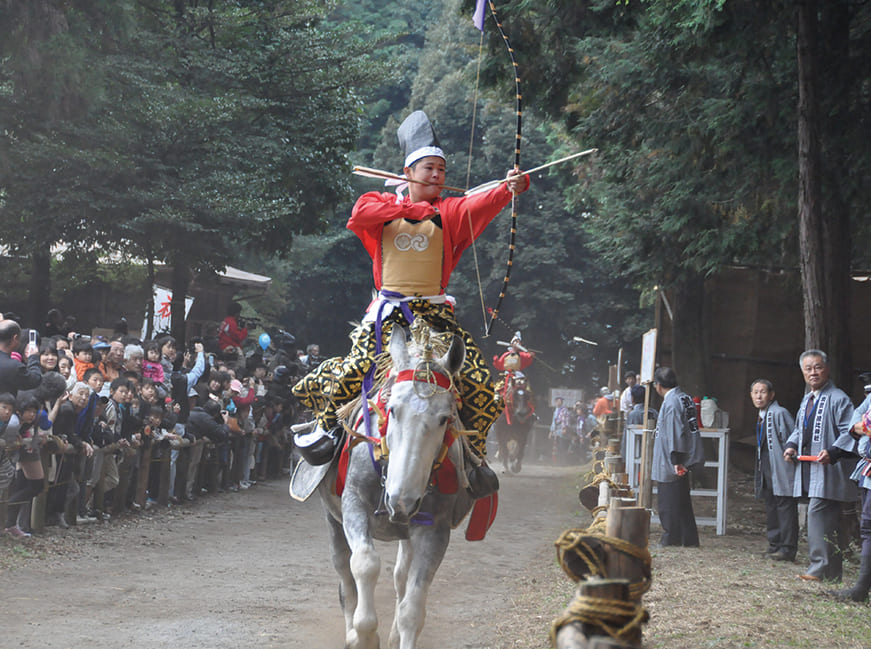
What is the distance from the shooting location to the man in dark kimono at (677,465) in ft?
39.5

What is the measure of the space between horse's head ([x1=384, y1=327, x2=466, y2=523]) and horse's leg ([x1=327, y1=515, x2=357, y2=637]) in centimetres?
152

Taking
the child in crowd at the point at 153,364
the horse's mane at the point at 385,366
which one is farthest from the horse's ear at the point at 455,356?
the child in crowd at the point at 153,364

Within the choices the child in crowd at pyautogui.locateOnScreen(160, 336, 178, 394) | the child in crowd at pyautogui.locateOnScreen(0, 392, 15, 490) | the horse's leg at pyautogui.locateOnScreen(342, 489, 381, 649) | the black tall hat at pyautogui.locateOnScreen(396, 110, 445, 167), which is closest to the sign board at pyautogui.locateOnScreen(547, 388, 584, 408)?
the child in crowd at pyautogui.locateOnScreen(160, 336, 178, 394)

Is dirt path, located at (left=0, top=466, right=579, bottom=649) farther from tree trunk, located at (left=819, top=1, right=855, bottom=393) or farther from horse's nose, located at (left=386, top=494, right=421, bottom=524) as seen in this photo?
tree trunk, located at (left=819, top=1, right=855, bottom=393)

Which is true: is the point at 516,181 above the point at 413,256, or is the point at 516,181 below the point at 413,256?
above

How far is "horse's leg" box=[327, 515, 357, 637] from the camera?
6.96 metres

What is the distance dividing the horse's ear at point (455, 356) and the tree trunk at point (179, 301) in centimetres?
1542

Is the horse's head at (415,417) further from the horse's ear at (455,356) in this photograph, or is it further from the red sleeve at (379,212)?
the red sleeve at (379,212)

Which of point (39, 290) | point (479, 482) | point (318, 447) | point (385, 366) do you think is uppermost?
point (39, 290)

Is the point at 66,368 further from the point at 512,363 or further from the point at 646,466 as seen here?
the point at 512,363

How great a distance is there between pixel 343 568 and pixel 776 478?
5828mm

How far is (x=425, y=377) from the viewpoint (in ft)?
19.5

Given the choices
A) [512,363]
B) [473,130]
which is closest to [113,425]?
[473,130]

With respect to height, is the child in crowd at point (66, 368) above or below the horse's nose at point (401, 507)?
above
